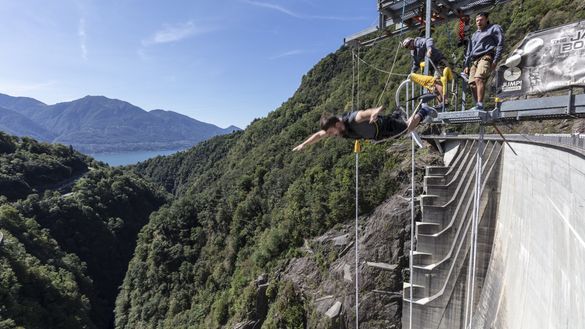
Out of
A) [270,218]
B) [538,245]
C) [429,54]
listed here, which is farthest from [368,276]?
[270,218]

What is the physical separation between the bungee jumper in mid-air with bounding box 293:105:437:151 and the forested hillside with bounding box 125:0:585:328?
34.7 ft

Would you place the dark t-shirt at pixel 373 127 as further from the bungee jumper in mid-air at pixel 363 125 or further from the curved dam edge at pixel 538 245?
the curved dam edge at pixel 538 245

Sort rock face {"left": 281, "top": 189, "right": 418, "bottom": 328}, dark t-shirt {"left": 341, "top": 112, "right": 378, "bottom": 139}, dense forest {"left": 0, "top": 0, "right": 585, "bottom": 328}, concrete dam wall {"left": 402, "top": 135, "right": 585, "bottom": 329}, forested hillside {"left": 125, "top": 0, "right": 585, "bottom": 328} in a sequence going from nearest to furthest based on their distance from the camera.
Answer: dark t-shirt {"left": 341, "top": 112, "right": 378, "bottom": 139}, concrete dam wall {"left": 402, "top": 135, "right": 585, "bottom": 329}, rock face {"left": 281, "top": 189, "right": 418, "bottom": 328}, forested hillside {"left": 125, "top": 0, "right": 585, "bottom": 328}, dense forest {"left": 0, "top": 0, "right": 585, "bottom": 328}

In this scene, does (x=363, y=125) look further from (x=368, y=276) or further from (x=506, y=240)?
(x=368, y=276)

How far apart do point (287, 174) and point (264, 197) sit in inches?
161

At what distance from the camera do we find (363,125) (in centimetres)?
543

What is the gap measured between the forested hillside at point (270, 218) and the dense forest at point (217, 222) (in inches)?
5.5

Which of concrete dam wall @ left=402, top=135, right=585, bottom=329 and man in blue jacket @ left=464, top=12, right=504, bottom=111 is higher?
man in blue jacket @ left=464, top=12, right=504, bottom=111

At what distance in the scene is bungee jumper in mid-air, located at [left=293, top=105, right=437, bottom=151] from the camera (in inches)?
211

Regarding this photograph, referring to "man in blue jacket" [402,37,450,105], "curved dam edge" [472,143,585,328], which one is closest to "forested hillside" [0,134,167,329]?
"curved dam edge" [472,143,585,328]

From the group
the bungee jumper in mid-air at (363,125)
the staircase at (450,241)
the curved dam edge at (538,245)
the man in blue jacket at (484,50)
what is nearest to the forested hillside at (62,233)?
the staircase at (450,241)

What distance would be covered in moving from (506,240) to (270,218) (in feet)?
81.2

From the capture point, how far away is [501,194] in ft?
38.1

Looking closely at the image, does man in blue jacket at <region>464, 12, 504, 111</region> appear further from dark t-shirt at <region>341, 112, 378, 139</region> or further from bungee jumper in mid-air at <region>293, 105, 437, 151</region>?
dark t-shirt at <region>341, 112, 378, 139</region>
